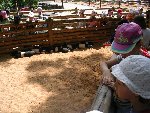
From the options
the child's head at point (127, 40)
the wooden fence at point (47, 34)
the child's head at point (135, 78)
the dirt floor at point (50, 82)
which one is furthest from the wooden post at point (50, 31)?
the child's head at point (135, 78)

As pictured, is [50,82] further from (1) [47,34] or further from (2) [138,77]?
(2) [138,77]

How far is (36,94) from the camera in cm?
832

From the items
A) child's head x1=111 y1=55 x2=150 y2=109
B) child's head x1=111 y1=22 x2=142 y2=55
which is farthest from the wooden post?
child's head x1=111 y1=55 x2=150 y2=109

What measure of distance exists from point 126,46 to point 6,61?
921 cm

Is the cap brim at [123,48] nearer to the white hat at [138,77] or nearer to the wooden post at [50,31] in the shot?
the white hat at [138,77]

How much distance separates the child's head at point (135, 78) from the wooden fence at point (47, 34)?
10902 mm

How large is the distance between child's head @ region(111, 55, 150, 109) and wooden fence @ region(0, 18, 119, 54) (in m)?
10.9

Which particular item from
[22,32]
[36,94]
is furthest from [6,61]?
[36,94]

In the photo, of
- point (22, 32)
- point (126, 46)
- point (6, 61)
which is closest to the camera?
point (126, 46)

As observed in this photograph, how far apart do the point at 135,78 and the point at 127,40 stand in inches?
43.7

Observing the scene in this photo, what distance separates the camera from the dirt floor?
24.9 feet

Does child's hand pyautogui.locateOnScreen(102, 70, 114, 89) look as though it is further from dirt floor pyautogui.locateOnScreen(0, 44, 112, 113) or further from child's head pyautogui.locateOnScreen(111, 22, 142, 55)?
dirt floor pyautogui.locateOnScreen(0, 44, 112, 113)

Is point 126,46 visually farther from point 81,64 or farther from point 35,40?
point 35,40

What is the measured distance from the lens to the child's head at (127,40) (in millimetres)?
2782
